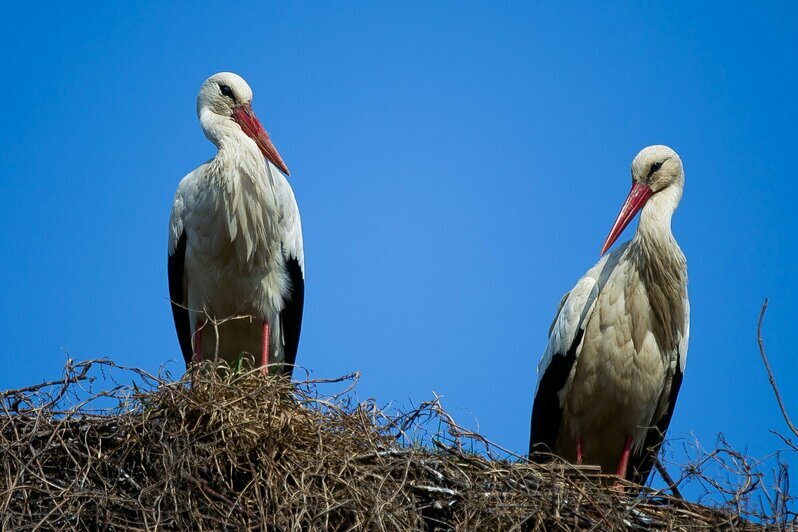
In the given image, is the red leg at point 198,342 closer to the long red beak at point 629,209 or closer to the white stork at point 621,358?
the white stork at point 621,358

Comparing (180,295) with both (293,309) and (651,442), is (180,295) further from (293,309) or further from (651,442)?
(651,442)

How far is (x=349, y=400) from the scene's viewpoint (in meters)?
4.50

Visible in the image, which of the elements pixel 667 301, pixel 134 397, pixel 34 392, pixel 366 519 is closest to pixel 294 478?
pixel 366 519

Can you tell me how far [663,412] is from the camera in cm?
535

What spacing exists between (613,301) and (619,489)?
956mm

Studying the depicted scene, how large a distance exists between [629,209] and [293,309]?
149 centimetres

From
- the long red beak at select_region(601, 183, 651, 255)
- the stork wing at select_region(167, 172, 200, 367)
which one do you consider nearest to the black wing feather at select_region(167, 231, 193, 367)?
the stork wing at select_region(167, 172, 200, 367)

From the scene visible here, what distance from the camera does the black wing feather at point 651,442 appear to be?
5316 mm

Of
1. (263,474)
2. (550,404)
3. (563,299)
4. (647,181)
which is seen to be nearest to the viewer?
(263,474)

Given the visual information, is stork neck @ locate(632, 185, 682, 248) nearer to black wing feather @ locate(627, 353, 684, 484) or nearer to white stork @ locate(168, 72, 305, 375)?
black wing feather @ locate(627, 353, 684, 484)

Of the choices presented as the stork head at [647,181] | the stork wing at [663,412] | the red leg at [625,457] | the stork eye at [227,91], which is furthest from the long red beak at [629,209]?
the stork eye at [227,91]

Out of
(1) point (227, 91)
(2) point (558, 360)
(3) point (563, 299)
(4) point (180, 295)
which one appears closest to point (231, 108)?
(1) point (227, 91)

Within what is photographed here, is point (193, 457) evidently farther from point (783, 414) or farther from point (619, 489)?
point (783, 414)

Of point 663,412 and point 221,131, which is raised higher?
point 221,131
